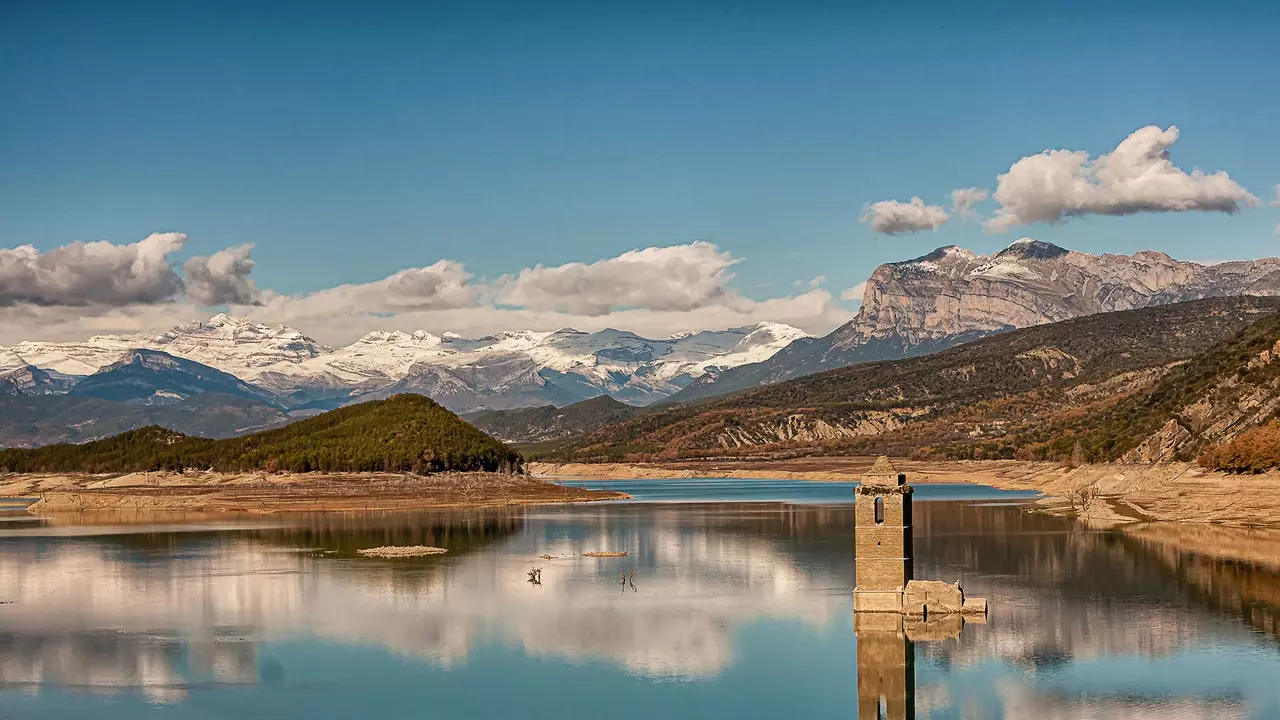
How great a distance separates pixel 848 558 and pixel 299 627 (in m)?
45.0

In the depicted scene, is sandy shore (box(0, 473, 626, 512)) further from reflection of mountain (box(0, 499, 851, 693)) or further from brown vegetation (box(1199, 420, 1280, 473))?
brown vegetation (box(1199, 420, 1280, 473))

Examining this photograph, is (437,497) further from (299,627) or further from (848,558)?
(299,627)

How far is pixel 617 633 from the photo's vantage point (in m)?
67.8

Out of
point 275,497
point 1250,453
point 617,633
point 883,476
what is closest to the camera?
point 883,476

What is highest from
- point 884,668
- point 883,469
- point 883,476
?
point 883,469

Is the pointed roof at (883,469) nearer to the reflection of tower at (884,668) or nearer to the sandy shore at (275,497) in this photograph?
the reflection of tower at (884,668)

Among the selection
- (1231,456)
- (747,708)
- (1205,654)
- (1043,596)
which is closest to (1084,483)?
(1231,456)

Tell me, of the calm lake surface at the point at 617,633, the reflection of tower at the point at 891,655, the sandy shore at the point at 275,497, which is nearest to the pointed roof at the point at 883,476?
the reflection of tower at the point at 891,655

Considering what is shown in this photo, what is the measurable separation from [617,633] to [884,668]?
16290 millimetres

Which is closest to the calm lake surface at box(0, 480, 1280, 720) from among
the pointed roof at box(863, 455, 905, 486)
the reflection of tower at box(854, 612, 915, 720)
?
the reflection of tower at box(854, 612, 915, 720)

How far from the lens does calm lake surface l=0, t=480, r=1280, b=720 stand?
5200 cm

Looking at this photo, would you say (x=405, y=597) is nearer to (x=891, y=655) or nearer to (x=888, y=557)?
(x=888, y=557)

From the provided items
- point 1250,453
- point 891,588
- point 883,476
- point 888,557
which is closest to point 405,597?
point 891,588

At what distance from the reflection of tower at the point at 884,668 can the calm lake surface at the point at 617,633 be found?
25cm
